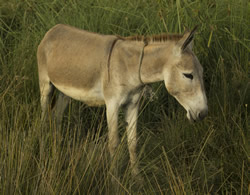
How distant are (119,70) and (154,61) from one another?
29 cm

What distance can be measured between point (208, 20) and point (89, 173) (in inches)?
101

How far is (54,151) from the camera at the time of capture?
267 cm

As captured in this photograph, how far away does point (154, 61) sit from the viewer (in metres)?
3.36

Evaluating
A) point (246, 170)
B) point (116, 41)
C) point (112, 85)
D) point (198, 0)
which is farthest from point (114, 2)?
point (246, 170)

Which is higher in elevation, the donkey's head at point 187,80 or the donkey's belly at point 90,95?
the donkey's head at point 187,80

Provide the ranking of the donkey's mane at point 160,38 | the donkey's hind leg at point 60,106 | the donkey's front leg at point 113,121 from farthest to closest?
the donkey's hind leg at point 60,106 → the donkey's front leg at point 113,121 → the donkey's mane at point 160,38

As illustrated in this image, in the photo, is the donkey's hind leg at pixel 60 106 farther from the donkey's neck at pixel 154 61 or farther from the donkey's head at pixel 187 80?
the donkey's head at pixel 187 80

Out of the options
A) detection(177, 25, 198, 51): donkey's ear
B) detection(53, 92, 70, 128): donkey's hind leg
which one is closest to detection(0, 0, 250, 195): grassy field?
detection(53, 92, 70, 128): donkey's hind leg

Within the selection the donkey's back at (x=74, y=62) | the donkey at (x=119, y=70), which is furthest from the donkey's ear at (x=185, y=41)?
the donkey's back at (x=74, y=62)

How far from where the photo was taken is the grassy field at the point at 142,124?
270 cm

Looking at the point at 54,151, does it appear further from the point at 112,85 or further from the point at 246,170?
the point at 246,170

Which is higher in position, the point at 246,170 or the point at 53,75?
the point at 53,75

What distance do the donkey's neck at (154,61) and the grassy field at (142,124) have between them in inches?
12.9

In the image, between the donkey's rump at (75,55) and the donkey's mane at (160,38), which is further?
the donkey's rump at (75,55)
